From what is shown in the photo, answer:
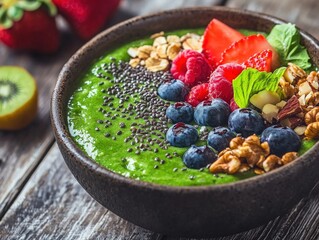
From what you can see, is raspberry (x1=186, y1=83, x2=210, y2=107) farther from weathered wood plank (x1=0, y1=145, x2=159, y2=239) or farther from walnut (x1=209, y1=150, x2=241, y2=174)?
weathered wood plank (x1=0, y1=145, x2=159, y2=239)

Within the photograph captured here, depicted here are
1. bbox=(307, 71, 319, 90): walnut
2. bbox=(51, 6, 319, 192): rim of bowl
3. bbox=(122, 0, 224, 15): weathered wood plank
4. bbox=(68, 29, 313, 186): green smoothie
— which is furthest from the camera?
bbox=(122, 0, 224, 15): weathered wood plank

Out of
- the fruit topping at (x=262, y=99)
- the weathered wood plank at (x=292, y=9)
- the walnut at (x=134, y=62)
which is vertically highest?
the fruit topping at (x=262, y=99)

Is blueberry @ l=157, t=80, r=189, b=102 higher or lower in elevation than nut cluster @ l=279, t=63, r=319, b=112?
lower

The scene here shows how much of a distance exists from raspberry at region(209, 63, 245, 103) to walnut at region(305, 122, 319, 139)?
250mm

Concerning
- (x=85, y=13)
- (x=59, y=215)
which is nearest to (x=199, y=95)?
(x=59, y=215)

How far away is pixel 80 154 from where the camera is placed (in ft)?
5.81

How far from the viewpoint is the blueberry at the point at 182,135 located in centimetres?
179

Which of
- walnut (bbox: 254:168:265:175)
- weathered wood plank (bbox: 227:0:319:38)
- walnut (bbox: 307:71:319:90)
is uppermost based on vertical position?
walnut (bbox: 307:71:319:90)

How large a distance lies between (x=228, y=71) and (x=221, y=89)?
2.7 inches

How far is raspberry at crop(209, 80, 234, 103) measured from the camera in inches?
75.1

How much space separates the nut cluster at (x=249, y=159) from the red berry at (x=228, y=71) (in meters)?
0.25

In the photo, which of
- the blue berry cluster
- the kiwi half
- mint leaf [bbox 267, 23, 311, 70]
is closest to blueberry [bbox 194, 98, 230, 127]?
the blue berry cluster

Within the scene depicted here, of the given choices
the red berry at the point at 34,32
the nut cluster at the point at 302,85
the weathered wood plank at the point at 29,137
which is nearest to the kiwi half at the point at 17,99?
the weathered wood plank at the point at 29,137

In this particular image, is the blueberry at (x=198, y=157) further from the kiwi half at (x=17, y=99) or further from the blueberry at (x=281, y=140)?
the kiwi half at (x=17, y=99)
